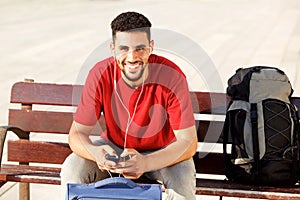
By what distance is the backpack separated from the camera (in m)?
4.39

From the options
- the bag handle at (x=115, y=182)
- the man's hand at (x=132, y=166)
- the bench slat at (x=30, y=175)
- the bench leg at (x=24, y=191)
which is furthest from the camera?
the bench leg at (x=24, y=191)

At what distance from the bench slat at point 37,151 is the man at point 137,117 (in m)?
0.55

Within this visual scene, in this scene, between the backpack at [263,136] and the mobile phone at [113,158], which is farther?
the backpack at [263,136]

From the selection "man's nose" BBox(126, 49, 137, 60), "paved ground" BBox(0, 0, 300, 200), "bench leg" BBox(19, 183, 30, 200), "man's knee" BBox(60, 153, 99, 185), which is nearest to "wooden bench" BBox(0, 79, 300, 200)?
"bench leg" BBox(19, 183, 30, 200)

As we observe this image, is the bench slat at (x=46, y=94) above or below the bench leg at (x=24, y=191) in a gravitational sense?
above

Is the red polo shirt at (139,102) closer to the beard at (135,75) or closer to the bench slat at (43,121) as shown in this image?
the beard at (135,75)

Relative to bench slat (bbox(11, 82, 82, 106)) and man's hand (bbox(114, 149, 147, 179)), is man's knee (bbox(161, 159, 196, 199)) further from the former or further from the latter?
bench slat (bbox(11, 82, 82, 106))

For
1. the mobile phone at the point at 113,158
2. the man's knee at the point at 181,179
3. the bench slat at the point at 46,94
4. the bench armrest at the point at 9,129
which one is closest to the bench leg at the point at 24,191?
the bench armrest at the point at 9,129

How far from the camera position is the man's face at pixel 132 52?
4.18 m

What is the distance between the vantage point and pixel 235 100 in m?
4.54

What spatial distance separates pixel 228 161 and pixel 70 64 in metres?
5.96

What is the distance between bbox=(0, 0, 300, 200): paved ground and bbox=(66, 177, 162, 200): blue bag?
11.5 feet

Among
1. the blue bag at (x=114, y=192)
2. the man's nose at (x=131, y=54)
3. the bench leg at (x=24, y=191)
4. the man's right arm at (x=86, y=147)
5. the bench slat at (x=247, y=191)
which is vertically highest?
the man's nose at (x=131, y=54)

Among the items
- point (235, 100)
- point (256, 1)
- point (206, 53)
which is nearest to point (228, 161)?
point (235, 100)
